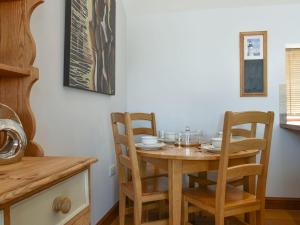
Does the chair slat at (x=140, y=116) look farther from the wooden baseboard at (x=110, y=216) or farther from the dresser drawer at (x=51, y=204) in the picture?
the dresser drawer at (x=51, y=204)

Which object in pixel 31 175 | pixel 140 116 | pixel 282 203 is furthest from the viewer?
pixel 282 203

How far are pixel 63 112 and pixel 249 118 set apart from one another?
1095mm

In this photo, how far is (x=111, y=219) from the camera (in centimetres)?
255

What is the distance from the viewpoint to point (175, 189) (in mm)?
1793

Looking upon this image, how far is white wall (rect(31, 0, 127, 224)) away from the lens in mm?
1448

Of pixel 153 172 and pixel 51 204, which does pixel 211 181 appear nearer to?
pixel 153 172

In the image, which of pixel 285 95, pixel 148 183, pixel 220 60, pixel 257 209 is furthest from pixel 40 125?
pixel 285 95

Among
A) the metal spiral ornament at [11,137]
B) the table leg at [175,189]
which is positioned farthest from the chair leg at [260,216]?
the metal spiral ornament at [11,137]

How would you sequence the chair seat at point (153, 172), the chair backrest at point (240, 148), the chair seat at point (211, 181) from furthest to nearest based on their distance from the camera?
the chair seat at point (153, 172)
the chair seat at point (211, 181)
the chair backrest at point (240, 148)

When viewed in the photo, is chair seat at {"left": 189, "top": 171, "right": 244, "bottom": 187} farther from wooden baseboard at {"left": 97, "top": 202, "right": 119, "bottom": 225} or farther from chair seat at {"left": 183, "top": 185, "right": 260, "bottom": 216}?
wooden baseboard at {"left": 97, "top": 202, "right": 119, "bottom": 225}

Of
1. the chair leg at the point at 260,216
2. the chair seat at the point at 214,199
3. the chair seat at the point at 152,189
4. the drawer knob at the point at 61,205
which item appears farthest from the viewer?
the chair seat at the point at 152,189

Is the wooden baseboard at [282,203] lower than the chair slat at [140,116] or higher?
lower

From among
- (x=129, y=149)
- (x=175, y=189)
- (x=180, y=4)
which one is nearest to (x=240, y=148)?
(x=175, y=189)

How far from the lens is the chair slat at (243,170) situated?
1.67 m
